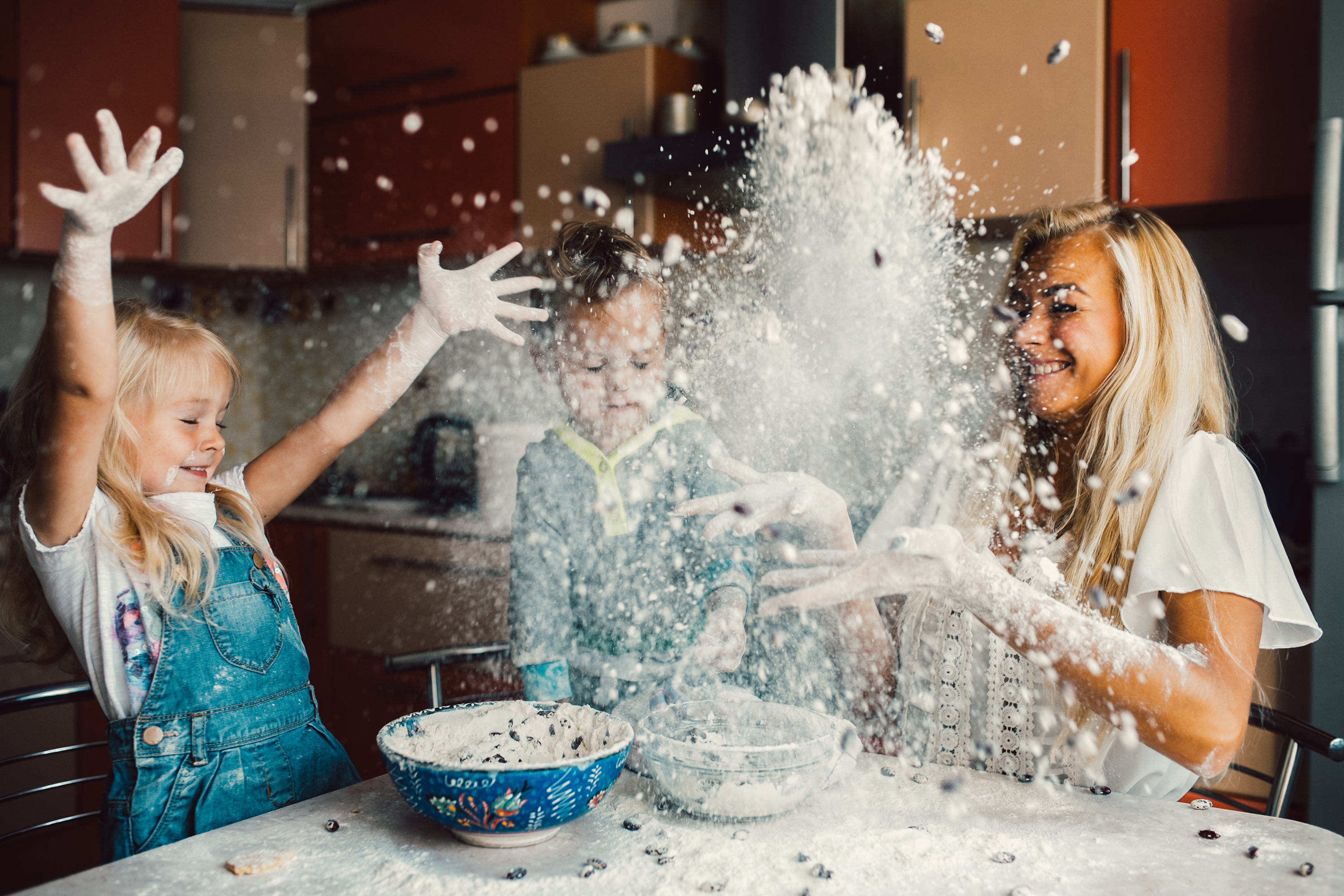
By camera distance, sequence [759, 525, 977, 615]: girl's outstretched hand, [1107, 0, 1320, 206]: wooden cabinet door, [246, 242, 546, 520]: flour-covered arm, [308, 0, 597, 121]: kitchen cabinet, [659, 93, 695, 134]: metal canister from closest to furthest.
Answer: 1. [759, 525, 977, 615]: girl's outstretched hand
2. [246, 242, 546, 520]: flour-covered arm
3. [1107, 0, 1320, 206]: wooden cabinet door
4. [659, 93, 695, 134]: metal canister
5. [308, 0, 597, 121]: kitchen cabinet

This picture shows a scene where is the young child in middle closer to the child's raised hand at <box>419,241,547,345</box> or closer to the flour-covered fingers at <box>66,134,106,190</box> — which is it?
the child's raised hand at <box>419,241,547,345</box>

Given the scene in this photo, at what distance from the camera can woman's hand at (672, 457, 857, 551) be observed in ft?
3.62

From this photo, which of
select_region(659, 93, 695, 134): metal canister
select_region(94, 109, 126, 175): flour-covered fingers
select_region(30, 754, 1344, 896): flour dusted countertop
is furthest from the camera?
select_region(659, 93, 695, 134): metal canister

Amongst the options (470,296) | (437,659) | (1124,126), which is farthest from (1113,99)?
(437,659)

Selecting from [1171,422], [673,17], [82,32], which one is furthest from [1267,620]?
[82,32]

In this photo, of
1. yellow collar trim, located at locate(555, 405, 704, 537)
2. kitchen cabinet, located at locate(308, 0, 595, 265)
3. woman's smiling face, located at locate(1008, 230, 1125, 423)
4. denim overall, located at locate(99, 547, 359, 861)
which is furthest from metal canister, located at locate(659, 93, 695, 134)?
denim overall, located at locate(99, 547, 359, 861)

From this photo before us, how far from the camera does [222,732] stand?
42.1 inches

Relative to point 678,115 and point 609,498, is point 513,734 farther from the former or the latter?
point 678,115

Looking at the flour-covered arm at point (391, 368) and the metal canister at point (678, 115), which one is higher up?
the metal canister at point (678, 115)

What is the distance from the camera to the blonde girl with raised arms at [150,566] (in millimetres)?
919

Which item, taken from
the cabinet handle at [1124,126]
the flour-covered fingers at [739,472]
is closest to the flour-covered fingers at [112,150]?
the flour-covered fingers at [739,472]

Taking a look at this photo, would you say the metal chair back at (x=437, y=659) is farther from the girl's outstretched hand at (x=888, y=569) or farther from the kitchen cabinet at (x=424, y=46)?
the kitchen cabinet at (x=424, y=46)

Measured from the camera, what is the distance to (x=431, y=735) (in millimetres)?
961

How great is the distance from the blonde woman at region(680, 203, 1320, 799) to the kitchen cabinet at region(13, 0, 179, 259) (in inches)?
92.6
